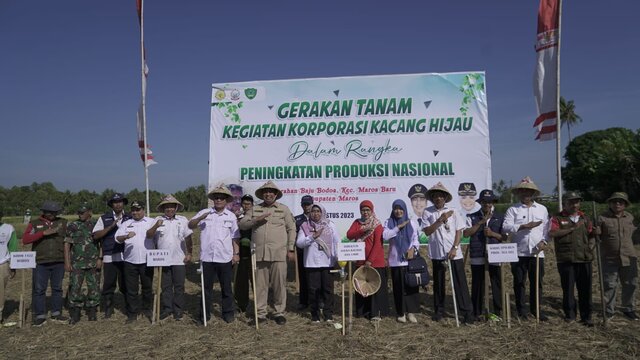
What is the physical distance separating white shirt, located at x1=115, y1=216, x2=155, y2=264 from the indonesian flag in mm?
7252

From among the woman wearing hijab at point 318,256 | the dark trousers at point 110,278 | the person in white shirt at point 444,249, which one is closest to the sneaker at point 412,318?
the person in white shirt at point 444,249

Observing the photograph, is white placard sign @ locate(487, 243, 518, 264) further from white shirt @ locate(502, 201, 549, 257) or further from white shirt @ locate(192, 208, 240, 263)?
white shirt @ locate(192, 208, 240, 263)

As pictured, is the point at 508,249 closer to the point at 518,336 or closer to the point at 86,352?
the point at 518,336

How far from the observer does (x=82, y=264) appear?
633cm

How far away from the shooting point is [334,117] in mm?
8773

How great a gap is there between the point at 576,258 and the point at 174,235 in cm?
576

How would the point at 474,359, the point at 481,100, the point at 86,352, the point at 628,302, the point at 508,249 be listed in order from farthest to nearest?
the point at 481,100 < the point at 628,302 < the point at 508,249 < the point at 86,352 < the point at 474,359

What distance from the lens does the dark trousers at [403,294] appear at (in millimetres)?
6020

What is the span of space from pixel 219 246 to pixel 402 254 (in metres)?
2.66

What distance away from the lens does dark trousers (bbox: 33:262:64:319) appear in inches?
247

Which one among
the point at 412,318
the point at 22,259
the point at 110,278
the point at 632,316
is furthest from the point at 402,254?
the point at 22,259

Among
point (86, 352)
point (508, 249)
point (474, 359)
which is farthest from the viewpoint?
point (508, 249)

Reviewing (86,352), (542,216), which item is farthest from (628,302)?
(86,352)

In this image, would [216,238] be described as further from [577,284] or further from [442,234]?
[577,284]
